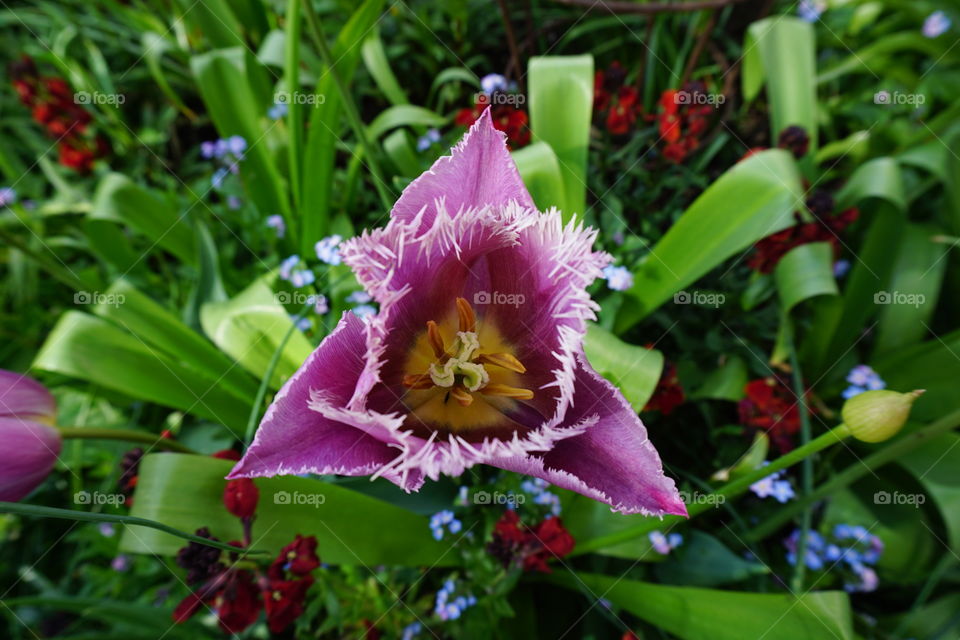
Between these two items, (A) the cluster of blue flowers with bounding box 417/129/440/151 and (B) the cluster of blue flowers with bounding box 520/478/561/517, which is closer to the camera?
(B) the cluster of blue flowers with bounding box 520/478/561/517

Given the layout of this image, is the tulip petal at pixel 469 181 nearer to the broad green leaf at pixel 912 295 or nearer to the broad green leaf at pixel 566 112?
the broad green leaf at pixel 566 112

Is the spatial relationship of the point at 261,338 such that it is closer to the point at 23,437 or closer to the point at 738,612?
the point at 23,437

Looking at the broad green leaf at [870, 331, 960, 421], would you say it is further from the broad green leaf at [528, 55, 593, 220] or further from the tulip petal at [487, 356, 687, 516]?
the tulip petal at [487, 356, 687, 516]

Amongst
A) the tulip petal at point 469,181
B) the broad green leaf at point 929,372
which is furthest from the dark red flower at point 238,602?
the broad green leaf at point 929,372

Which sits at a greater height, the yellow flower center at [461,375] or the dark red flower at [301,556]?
the yellow flower center at [461,375]

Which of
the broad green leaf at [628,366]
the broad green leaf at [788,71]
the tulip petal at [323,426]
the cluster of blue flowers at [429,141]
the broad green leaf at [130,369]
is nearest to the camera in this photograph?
the tulip petal at [323,426]

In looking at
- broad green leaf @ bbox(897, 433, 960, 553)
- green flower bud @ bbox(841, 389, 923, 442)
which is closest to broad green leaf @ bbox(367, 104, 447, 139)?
green flower bud @ bbox(841, 389, 923, 442)

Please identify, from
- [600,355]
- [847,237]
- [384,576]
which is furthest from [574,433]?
[847,237]
